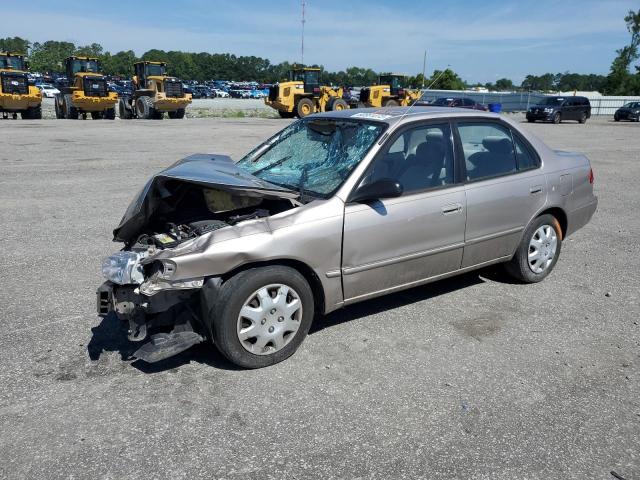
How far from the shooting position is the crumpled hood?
3.60m

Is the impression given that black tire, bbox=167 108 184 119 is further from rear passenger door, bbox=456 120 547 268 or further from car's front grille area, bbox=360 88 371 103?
rear passenger door, bbox=456 120 547 268

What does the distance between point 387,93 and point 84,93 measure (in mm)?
16477

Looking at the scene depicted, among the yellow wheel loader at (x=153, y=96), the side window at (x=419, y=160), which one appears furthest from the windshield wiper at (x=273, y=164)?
the yellow wheel loader at (x=153, y=96)

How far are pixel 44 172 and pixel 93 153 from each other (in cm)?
333

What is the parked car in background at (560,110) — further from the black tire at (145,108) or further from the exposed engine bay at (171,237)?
the exposed engine bay at (171,237)

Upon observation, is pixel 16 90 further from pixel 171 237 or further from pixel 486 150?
pixel 486 150

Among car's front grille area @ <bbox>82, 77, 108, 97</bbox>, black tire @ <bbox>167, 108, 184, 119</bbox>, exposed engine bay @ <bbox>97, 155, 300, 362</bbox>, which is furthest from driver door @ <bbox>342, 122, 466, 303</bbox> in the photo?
black tire @ <bbox>167, 108, 184, 119</bbox>

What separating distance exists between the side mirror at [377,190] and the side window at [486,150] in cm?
98

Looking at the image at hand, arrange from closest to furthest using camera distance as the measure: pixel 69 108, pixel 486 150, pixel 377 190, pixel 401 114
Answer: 1. pixel 377 190
2. pixel 401 114
3. pixel 486 150
4. pixel 69 108

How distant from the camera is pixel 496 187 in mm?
4559

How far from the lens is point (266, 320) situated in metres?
3.47

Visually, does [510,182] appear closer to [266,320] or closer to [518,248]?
[518,248]

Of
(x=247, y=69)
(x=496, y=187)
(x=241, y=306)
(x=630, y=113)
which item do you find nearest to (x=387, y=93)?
(x=630, y=113)

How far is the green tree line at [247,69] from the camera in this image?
204 ft
